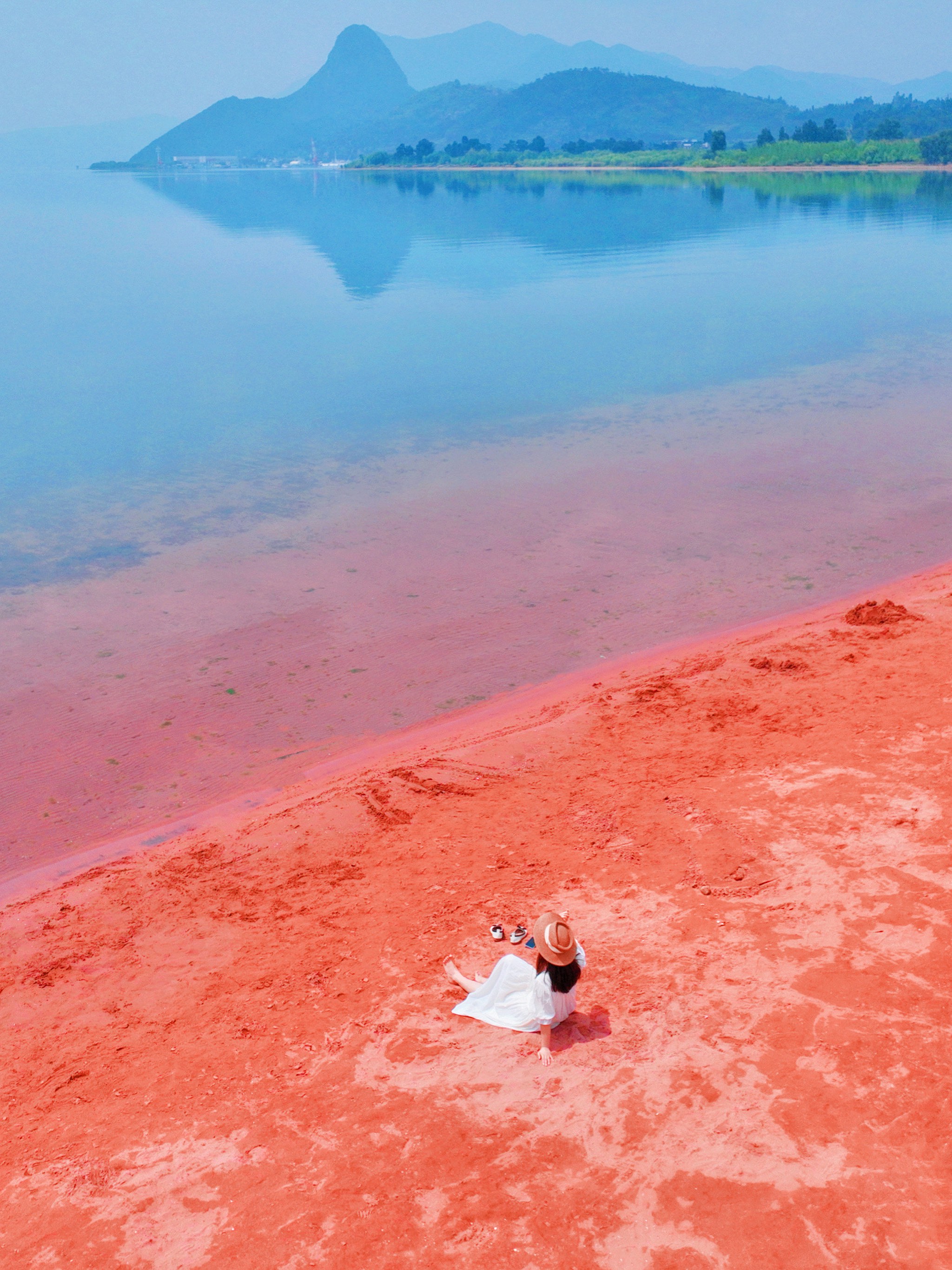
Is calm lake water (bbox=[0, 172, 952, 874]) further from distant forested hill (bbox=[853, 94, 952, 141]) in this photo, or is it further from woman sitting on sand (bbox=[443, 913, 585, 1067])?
distant forested hill (bbox=[853, 94, 952, 141])

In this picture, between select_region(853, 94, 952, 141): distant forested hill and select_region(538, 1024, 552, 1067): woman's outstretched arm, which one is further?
select_region(853, 94, 952, 141): distant forested hill

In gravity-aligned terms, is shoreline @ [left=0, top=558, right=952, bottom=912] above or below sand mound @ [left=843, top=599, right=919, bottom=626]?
below

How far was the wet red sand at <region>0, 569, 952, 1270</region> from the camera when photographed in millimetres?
4867

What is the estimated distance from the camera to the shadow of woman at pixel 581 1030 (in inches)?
231

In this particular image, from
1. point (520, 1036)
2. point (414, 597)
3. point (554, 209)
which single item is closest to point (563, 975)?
point (520, 1036)

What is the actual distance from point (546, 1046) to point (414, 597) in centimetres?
827

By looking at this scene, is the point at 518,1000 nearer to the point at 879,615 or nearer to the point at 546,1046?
the point at 546,1046


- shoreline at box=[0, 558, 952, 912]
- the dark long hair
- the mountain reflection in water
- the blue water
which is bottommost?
shoreline at box=[0, 558, 952, 912]

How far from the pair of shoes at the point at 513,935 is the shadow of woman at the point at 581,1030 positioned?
0.88 meters

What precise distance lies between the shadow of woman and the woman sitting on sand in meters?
0.06

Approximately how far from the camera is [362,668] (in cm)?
1179

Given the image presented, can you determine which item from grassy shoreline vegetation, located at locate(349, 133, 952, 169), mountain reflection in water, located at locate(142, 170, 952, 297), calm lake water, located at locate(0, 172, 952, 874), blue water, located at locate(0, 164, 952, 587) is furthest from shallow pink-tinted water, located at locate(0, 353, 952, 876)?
grassy shoreline vegetation, located at locate(349, 133, 952, 169)

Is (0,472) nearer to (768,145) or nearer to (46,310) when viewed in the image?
(46,310)

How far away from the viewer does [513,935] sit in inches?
274
